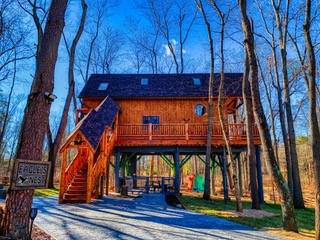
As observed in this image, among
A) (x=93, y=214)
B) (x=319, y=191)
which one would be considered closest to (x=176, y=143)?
(x=93, y=214)

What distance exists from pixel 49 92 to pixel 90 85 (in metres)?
14.0

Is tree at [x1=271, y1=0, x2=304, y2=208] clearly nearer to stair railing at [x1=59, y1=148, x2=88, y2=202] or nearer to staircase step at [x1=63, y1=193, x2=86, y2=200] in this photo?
staircase step at [x1=63, y1=193, x2=86, y2=200]

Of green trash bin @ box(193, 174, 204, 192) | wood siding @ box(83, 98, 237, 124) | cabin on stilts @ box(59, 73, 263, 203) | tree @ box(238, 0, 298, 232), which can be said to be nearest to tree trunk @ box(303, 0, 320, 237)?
tree @ box(238, 0, 298, 232)

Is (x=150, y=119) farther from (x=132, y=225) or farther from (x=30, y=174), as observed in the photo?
(x=30, y=174)

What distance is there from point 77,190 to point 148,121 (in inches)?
270

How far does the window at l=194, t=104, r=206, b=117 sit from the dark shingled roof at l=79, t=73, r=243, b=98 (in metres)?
0.72

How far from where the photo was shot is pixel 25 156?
455cm

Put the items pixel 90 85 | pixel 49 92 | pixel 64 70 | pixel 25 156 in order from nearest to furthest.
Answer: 1. pixel 25 156
2. pixel 49 92
3. pixel 90 85
4. pixel 64 70

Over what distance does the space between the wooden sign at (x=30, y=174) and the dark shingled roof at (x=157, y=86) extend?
13136 millimetres

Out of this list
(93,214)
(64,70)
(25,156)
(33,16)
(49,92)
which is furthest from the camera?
(64,70)

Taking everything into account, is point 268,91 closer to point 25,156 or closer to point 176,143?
point 176,143

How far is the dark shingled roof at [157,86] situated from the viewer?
57.3ft

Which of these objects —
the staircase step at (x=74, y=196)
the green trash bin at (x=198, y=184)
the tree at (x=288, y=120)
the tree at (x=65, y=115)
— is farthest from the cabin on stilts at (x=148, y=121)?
the green trash bin at (x=198, y=184)

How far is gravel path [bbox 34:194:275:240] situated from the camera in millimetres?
6199
